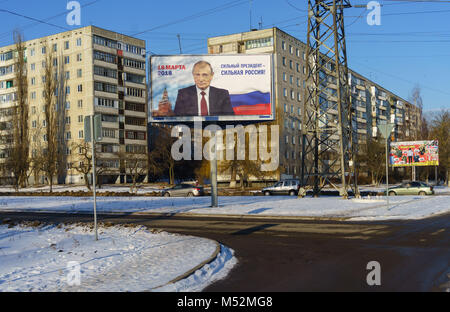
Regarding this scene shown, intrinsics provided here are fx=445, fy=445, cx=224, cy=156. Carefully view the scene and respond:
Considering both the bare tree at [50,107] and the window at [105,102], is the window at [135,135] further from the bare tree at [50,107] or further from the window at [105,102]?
the bare tree at [50,107]

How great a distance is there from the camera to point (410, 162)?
57469 millimetres

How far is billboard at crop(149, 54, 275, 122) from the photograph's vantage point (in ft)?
85.6

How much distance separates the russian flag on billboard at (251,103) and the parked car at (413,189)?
1974 cm

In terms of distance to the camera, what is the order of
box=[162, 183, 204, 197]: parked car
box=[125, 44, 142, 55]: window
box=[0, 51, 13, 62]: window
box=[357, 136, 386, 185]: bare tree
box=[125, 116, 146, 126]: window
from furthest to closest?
box=[0, 51, 13, 62]: window → box=[125, 44, 142, 55]: window → box=[125, 116, 146, 126]: window → box=[357, 136, 386, 185]: bare tree → box=[162, 183, 204, 197]: parked car

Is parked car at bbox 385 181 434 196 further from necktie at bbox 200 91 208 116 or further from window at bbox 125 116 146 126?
window at bbox 125 116 146 126

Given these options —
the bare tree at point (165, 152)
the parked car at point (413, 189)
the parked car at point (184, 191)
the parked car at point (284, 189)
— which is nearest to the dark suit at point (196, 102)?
the parked car at point (184, 191)

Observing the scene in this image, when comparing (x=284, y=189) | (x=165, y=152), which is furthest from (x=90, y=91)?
(x=284, y=189)

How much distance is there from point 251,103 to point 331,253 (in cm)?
1665

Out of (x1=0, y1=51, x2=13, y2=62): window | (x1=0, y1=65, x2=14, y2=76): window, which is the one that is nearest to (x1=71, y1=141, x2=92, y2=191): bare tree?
(x1=0, y1=65, x2=14, y2=76): window

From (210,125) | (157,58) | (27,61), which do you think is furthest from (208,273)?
(27,61)

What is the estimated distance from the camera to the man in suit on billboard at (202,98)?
26141 mm

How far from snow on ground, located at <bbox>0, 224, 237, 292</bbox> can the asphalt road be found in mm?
779

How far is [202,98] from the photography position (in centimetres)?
2631
